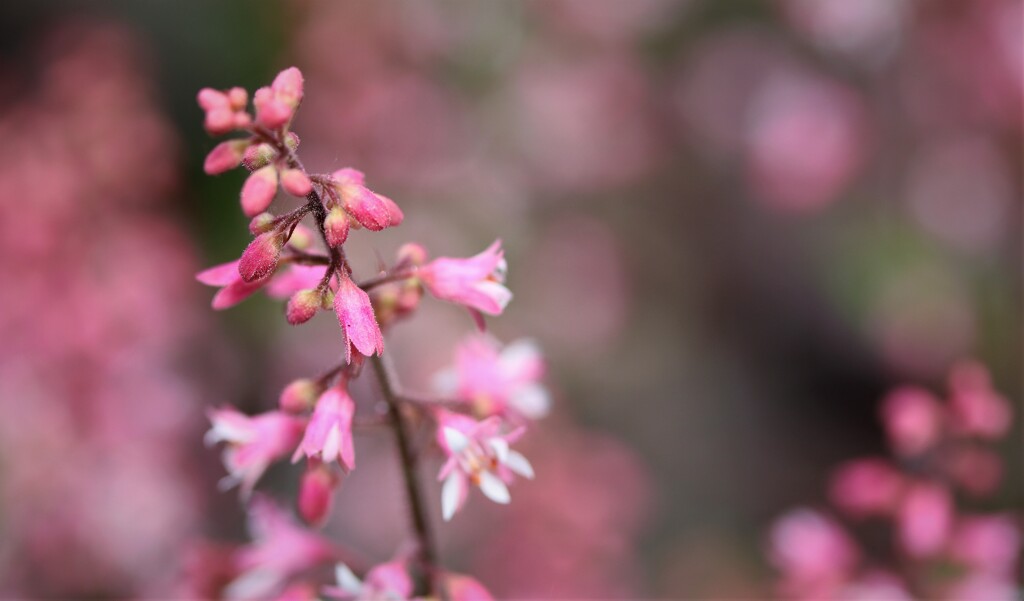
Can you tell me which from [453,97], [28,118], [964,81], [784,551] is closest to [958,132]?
[964,81]

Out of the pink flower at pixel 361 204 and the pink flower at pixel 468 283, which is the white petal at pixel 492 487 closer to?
the pink flower at pixel 468 283

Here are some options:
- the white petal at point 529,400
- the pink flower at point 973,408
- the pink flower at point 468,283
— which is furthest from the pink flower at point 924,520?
the pink flower at point 468,283

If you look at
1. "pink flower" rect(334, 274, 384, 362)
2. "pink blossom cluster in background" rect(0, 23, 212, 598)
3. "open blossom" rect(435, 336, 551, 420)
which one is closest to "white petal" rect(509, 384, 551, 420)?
"open blossom" rect(435, 336, 551, 420)

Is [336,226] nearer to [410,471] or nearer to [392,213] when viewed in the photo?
[392,213]

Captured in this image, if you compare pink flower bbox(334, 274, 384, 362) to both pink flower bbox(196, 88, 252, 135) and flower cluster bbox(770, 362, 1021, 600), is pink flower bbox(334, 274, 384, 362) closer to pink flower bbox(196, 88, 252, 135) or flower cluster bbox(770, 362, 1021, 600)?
pink flower bbox(196, 88, 252, 135)

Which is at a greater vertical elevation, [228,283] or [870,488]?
[870,488]

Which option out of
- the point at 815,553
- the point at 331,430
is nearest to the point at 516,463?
the point at 331,430
